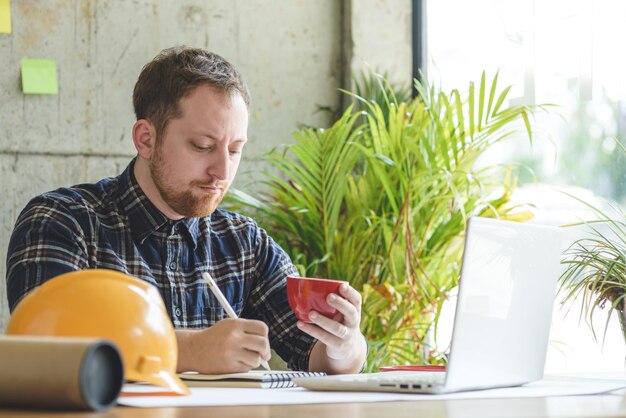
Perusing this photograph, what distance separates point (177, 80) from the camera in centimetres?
215

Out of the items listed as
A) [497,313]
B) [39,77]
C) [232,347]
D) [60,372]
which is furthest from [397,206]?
[60,372]

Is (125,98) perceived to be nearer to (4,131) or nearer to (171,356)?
(4,131)

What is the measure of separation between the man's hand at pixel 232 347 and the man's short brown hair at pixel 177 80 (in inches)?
27.2

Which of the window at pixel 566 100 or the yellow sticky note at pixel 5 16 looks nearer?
the window at pixel 566 100

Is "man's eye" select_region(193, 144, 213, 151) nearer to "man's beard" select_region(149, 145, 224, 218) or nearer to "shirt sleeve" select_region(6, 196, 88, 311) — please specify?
"man's beard" select_region(149, 145, 224, 218)

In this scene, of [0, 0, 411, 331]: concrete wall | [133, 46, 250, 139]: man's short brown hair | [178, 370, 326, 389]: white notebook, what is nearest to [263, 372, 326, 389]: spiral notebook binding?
[178, 370, 326, 389]: white notebook

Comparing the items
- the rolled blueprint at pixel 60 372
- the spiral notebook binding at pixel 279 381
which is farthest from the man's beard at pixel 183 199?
the rolled blueprint at pixel 60 372

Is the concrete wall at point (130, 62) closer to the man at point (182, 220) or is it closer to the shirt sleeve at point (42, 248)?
the man at point (182, 220)

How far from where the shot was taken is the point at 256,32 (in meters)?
3.68

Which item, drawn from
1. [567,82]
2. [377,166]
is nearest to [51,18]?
[377,166]

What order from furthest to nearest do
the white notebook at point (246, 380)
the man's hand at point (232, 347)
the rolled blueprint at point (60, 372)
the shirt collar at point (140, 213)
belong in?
the shirt collar at point (140, 213)
the man's hand at point (232, 347)
the white notebook at point (246, 380)
the rolled blueprint at point (60, 372)

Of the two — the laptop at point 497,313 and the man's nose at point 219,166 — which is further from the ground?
the man's nose at point 219,166

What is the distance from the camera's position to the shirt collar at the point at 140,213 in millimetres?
2098

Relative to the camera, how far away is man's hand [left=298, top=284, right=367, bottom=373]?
5.21 ft
